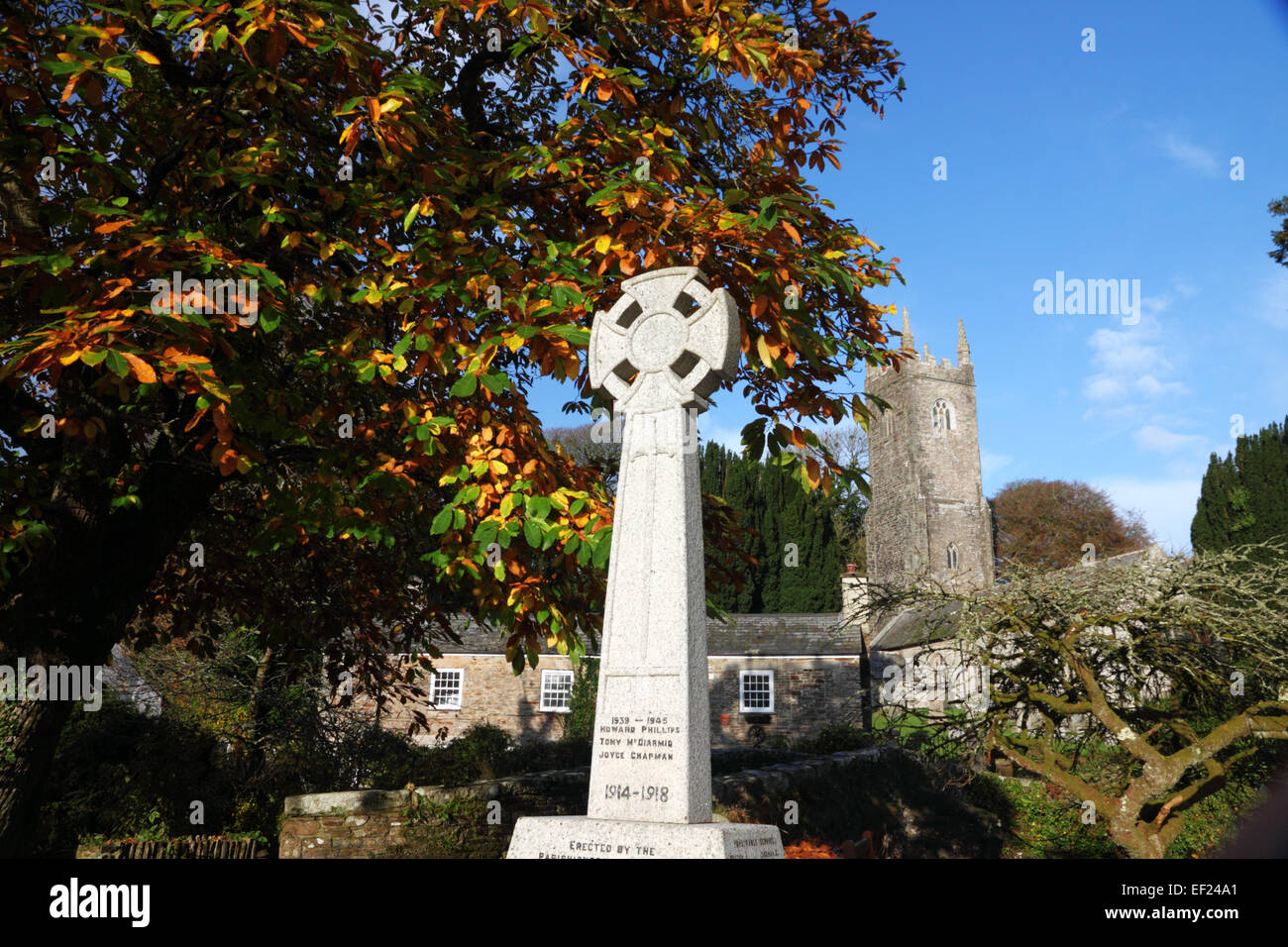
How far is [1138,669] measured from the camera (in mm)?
12359

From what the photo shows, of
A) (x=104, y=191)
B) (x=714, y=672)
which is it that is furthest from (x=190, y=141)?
(x=714, y=672)

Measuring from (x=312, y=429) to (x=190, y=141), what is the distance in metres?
2.31

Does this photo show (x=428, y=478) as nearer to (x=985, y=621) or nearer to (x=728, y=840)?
(x=728, y=840)

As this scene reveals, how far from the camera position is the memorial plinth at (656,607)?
4.66 meters

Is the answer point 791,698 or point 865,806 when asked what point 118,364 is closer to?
point 865,806

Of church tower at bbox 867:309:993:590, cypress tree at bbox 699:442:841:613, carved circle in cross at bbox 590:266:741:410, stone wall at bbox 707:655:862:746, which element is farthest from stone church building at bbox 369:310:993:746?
carved circle in cross at bbox 590:266:741:410

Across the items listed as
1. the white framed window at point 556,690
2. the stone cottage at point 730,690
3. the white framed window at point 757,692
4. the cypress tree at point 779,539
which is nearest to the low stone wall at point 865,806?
the stone cottage at point 730,690

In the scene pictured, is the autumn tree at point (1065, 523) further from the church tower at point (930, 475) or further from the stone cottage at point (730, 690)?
the stone cottage at point (730, 690)

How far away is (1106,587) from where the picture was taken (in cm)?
1202

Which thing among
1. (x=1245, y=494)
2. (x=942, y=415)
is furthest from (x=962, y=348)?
(x=1245, y=494)

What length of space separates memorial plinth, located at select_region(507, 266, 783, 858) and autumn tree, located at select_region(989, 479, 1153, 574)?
45.5 meters

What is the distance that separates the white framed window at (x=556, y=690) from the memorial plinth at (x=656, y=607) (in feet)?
81.9

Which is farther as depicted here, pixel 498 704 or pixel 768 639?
pixel 768 639

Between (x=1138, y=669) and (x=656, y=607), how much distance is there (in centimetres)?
1041
